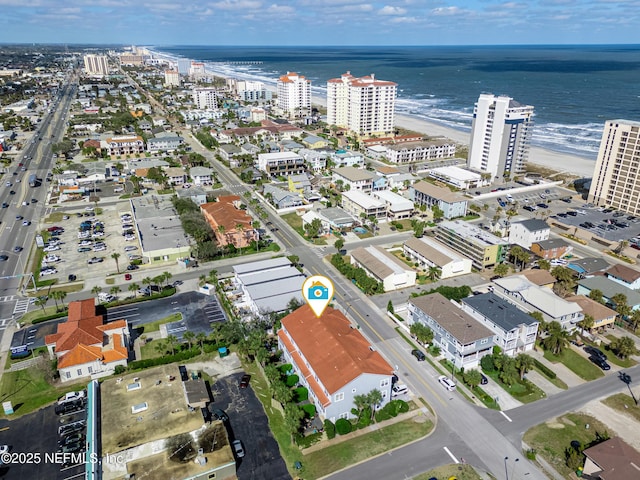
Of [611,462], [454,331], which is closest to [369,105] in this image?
[454,331]

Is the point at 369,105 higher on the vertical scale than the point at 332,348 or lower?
higher

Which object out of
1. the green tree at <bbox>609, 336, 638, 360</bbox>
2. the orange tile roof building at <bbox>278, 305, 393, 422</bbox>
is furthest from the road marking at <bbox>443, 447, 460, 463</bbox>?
the green tree at <bbox>609, 336, 638, 360</bbox>

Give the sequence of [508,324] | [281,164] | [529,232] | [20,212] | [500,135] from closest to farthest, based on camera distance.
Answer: [508,324]
[529,232]
[20,212]
[500,135]
[281,164]

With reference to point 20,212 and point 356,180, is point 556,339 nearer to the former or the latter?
point 356,180

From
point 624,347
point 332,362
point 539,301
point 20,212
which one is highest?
point 332,362

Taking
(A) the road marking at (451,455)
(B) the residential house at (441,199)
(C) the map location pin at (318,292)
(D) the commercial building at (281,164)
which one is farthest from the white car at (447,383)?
(D) the commercial building at (281,164)

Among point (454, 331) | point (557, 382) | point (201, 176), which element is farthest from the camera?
point (201, 176)
